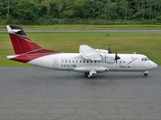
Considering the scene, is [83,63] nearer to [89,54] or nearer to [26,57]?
[89,54]

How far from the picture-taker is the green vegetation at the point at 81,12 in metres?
90.8

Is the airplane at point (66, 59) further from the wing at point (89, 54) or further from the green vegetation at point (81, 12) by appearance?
the green vegetation at point (81, 12)

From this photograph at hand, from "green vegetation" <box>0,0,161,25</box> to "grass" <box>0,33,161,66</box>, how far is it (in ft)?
71.5

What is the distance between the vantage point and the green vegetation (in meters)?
90.8

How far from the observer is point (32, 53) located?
32.3 m

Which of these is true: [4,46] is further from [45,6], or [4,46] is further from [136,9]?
[136,9]

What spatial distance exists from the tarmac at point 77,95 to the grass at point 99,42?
12.1m

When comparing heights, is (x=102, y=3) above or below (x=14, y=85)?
above

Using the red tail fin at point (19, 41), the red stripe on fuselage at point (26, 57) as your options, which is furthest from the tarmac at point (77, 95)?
the red tail fin at point (19, 41)

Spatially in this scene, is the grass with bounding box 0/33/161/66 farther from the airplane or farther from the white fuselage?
the airplane

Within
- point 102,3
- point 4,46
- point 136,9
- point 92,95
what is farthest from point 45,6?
point 92,95

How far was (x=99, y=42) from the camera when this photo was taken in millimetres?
60844

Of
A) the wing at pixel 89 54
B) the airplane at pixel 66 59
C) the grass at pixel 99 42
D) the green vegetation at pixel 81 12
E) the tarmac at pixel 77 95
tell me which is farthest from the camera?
the green vegetation at pixel 81 12

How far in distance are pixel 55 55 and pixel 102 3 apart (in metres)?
70.7
